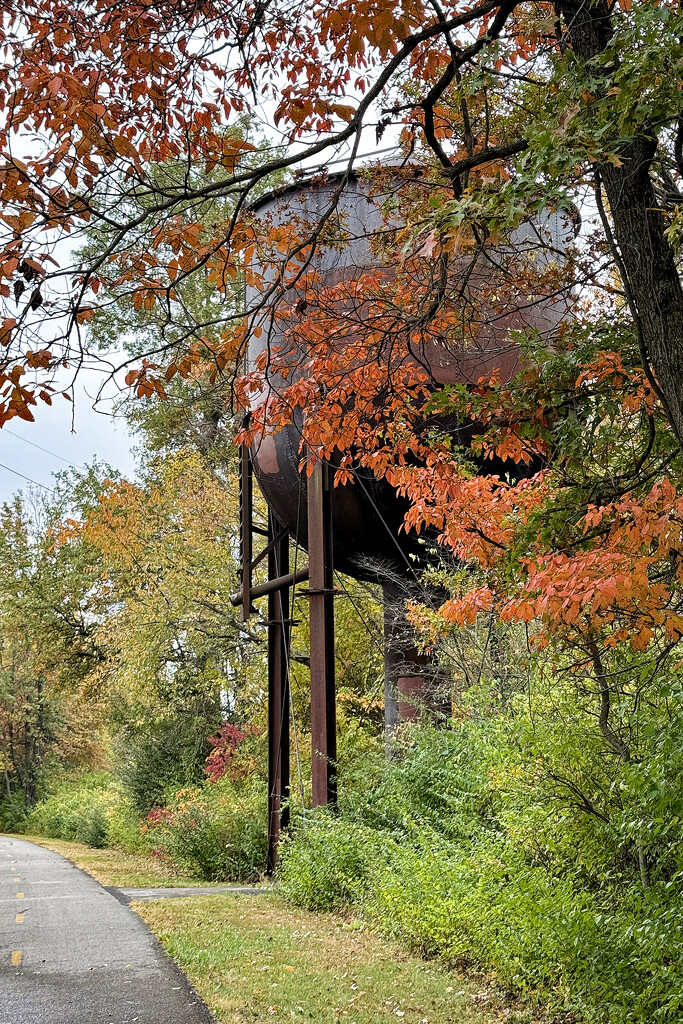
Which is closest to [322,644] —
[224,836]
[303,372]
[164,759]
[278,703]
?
[278,703]

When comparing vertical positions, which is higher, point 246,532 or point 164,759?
point 246,532

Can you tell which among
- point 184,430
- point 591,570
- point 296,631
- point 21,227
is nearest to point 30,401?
point 21,227

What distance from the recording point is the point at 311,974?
23.6 feet

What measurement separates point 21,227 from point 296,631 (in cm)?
1544

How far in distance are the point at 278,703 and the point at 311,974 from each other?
676 cm

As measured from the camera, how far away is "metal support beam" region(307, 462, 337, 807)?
11656 millimetres

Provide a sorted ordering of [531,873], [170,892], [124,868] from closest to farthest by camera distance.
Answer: [531,873]
[170,892]
[124,868]

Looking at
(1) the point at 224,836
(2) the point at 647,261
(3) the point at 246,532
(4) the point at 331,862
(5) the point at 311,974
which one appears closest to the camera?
(2) the point at 647,261

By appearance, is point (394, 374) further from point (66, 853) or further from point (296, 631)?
point (66, 853)

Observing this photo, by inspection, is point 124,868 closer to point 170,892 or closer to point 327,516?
point 170,892

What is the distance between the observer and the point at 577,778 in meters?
6.81

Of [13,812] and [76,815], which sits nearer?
[76,815]

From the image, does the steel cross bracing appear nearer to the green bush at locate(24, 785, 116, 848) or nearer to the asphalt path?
the asphalt path

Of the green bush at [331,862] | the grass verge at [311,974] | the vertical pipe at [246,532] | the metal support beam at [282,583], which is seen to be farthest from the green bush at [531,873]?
the vertical pipe at [246,532]
